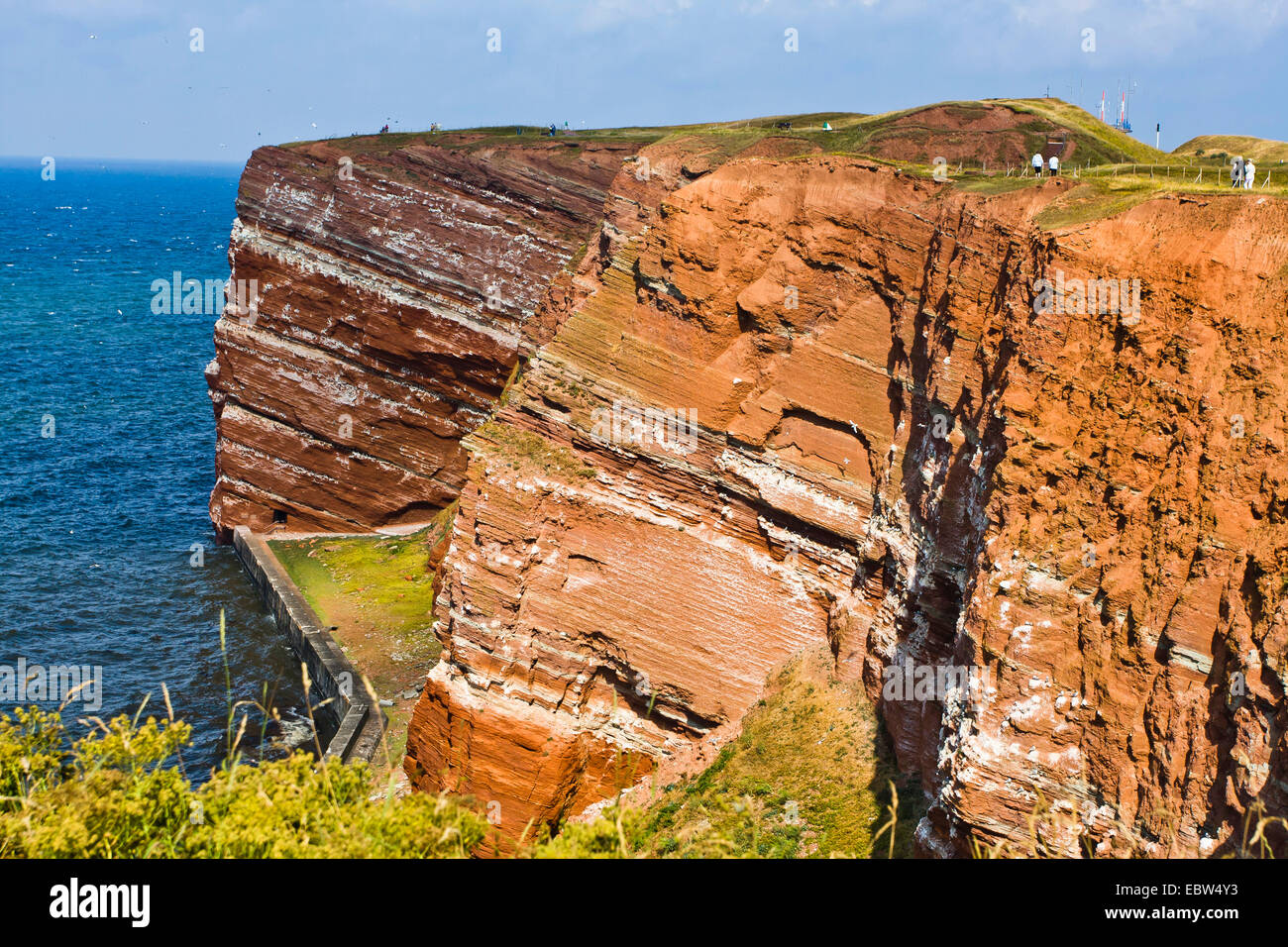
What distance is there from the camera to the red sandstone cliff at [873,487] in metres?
15.2

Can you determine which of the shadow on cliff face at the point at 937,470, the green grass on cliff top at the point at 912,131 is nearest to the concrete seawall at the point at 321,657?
the shadow on cliff face at the point at 937,470

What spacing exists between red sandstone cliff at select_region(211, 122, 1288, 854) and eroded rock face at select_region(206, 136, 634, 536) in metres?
0.30

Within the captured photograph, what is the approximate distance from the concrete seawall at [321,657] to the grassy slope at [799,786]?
794 centimetres

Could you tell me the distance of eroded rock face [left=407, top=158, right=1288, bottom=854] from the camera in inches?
597

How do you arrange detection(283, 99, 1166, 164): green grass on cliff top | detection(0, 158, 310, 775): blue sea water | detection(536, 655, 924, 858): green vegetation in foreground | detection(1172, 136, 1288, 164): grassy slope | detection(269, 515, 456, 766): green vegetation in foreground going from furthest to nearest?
detection(0, 158, 310, 775): blue sea water
detection(269, 515, 456, 766): green vegetation in foreground
detection(283, 99, 1166, 164): green grass on cliff top
detection(1172, 136, 1288, 164): grassy slope
detection(536, 655, 924, 858): green vegetation in foreground

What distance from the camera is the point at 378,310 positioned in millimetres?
44812

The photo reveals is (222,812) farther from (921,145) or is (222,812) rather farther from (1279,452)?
(921,145)

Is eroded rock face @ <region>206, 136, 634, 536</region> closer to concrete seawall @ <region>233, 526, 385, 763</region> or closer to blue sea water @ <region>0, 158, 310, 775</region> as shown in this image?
concrete seawall @ <region>233, 526, 385, 763</region>

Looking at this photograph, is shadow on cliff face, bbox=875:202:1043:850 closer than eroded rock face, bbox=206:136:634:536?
Yes

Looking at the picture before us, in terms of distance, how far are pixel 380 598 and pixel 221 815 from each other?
93.4 ft

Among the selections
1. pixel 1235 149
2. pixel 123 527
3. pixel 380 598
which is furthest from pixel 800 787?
pixel 123 527

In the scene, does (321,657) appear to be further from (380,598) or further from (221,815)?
(221,815)

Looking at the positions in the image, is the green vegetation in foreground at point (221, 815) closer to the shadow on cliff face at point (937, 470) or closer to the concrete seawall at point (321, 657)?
the shadow on cliff face at point (937, 470)

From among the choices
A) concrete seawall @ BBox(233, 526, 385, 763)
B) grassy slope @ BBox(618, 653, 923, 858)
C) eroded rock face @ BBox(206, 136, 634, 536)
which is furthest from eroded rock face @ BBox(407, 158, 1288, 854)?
eroded rock face @ BBox(206, 136, 634, 536)
